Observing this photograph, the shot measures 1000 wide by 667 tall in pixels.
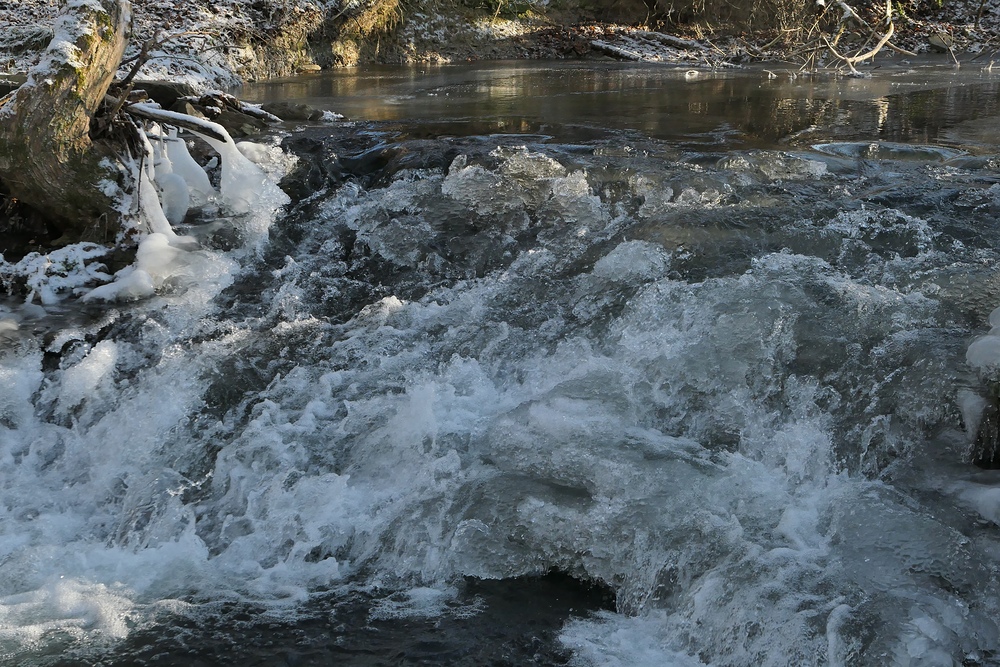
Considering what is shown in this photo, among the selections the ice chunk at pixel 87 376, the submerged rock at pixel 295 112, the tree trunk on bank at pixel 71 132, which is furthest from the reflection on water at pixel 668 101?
the ice chunk at pixel 87 376

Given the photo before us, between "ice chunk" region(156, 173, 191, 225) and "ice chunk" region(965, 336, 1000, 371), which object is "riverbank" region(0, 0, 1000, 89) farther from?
"ice chunk" region(965, 336, 1000, 371)

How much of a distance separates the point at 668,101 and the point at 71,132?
6706 mm

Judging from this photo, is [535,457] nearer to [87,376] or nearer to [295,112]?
[87,376]

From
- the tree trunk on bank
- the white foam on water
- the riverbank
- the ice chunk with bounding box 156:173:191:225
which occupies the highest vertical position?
the riverbank

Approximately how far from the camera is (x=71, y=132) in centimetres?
520

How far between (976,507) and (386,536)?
2.19 metres

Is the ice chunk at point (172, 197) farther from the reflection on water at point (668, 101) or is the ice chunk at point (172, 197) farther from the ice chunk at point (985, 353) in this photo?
the ice chunk at point (985, 353)

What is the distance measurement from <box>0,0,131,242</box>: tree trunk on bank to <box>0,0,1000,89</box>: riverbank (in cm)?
599

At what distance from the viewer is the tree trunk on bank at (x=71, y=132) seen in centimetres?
511

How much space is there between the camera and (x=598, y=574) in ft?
10.3

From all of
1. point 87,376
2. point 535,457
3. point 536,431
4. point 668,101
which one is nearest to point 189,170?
point 87,376

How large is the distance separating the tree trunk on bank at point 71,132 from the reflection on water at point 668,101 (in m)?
3.15

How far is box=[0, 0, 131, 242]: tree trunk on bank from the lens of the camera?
5.11 metres

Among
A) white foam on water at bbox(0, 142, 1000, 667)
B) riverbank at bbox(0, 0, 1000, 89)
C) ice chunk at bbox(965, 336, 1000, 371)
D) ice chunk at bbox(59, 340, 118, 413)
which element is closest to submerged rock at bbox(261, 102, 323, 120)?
riverbank at bbox(0, 0, 1000, 89)
